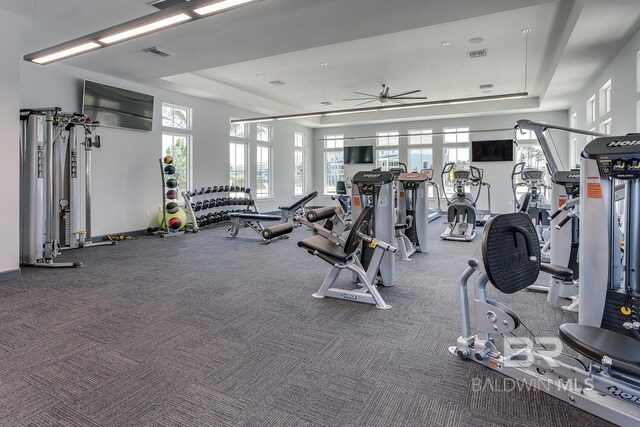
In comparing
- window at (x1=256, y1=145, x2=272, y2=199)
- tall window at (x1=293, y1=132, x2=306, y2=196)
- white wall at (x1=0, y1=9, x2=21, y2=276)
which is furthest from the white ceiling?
tall window at (x1=293, y1=132, x2=306, y2=196)

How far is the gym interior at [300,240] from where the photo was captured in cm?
190

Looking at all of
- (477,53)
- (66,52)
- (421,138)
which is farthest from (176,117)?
(421,138)

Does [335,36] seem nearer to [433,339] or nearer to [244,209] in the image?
[433,339]

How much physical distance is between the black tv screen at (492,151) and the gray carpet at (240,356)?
8.06 meters

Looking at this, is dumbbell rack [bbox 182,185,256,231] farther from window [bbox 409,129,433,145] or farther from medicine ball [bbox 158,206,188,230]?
window [bbox 409,129,433,145]

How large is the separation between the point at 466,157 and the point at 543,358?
34.0ft

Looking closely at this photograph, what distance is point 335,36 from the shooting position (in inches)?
190

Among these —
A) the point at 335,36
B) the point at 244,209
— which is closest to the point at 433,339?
the point at 335,36

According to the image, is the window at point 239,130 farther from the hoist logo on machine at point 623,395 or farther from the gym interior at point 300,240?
the hoist logo on machine at point 623,395

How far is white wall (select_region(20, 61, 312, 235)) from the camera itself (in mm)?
6043

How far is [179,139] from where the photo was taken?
850 centimetres

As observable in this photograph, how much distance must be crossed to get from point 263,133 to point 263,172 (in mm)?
1146


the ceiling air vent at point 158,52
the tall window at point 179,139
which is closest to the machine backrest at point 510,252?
the ceiling air vent at point 158,52

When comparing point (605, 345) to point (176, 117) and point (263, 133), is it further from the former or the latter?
point (263, 133)
